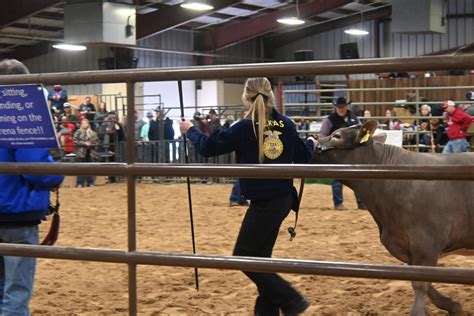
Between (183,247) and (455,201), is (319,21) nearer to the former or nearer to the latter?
(183,247)

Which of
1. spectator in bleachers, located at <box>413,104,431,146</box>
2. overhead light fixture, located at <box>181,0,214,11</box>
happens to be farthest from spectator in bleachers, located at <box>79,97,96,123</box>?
spectator in bleachers, located at <box>413,104,431,146</box>

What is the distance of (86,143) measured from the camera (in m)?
17.5

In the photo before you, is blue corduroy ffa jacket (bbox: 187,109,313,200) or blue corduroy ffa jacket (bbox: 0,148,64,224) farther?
blue corduroy ffa jacket (bbox: 187,109,313,200)

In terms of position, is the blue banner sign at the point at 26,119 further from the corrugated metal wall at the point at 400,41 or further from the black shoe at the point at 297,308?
the corrugated metal wall at the point at 400,41

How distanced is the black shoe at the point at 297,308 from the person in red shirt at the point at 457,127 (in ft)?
29.2

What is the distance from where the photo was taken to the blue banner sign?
3.31 meters

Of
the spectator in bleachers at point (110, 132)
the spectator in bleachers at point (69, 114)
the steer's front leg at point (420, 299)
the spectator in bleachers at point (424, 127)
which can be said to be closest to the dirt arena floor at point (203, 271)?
the steer's front leg at point (420, 299)

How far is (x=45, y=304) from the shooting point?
5492 millimetres

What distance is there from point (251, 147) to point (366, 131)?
1.29 metres

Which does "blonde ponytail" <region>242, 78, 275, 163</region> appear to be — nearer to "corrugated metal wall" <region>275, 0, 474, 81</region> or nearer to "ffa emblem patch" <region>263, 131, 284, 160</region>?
"ffa emblem patch" <region>263, 131, 284, 160</region>

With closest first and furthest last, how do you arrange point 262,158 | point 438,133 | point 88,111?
point 262,158, point 438,133, point 88,111

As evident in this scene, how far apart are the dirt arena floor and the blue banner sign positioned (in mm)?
2220

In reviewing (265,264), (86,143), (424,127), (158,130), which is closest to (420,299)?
(265,264)

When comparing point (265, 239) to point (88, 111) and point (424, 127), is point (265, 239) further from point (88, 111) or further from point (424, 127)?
point (88, 111)
